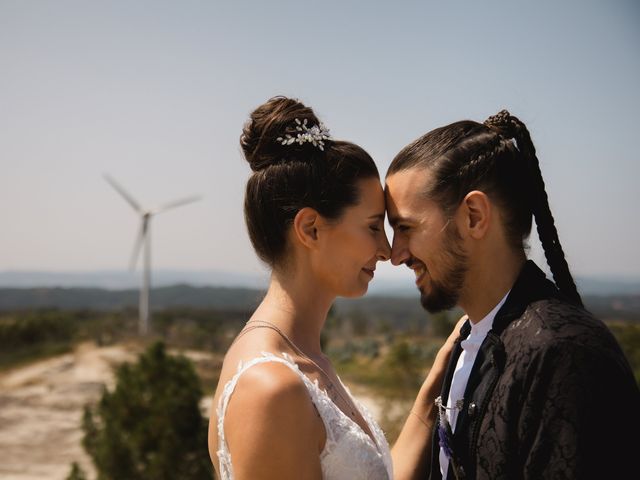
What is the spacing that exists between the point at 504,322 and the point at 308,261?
114 cm

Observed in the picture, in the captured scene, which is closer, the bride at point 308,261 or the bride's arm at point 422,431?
the bride at point 308,261

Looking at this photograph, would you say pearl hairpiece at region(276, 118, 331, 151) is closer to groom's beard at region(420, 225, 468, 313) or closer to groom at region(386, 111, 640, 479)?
groom at region(386, 111, 640, 479)

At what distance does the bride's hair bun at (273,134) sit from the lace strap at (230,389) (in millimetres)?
1101

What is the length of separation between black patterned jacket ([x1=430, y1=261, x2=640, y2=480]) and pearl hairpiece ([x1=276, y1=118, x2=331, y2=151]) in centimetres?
137

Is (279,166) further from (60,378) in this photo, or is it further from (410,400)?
(60,378)

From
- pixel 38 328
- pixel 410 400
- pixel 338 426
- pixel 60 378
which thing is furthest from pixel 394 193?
pixel 38 328

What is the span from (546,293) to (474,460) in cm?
89

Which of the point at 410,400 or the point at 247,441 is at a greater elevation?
the point at 247,441

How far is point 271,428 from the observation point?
2.70m

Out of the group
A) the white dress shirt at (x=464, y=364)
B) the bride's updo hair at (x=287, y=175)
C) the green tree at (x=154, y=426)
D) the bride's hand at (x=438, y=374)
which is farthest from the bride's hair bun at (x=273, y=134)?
the green tree at (x=154, y=426)

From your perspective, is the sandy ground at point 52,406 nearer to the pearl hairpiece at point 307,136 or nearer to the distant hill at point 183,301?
the distant hill at point 183,301

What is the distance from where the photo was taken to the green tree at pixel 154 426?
1762cm

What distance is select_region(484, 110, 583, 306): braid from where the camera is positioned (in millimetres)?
3303

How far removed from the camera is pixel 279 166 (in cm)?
340
